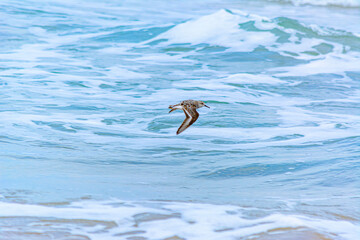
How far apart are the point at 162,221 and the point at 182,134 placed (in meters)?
3.15

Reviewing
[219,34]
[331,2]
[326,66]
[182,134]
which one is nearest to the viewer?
[182,134]

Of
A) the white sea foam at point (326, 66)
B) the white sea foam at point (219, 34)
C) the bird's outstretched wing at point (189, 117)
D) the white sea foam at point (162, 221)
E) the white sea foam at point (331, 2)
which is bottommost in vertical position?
the white sea foam at point (162, 221)

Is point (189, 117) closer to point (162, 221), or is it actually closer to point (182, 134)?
point (162, 221)

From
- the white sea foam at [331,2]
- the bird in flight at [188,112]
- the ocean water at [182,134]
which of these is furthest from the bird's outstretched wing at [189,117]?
the white sea foam at [331,2]

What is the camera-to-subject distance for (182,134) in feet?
21.4

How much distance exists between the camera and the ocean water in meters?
3.48

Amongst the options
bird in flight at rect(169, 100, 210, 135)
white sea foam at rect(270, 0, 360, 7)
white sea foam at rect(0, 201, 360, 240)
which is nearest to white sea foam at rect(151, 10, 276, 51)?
white sea foam at rect(270, 0, 360, 7)

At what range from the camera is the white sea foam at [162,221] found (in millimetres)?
3232

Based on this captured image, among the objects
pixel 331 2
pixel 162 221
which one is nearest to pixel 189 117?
pixel 162 221

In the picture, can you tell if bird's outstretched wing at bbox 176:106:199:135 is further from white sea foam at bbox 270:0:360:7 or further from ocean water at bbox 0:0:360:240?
white sea foam at bbox 270:0:360:7

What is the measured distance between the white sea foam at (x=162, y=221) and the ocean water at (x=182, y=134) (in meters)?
0.01

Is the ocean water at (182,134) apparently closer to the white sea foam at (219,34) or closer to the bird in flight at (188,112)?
the white sea foam at (219,34)

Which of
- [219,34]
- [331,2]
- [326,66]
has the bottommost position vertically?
[326,66]

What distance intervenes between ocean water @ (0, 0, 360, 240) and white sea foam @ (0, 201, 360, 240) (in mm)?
12
